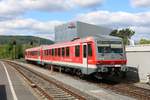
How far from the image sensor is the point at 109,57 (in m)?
23.9

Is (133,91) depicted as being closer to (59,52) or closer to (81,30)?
(59,52)

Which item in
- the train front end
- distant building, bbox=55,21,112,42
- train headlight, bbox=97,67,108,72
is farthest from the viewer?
distant building, bbox=55,21,112,42

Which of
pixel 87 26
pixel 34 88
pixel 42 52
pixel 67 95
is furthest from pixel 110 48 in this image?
pixel 87 26

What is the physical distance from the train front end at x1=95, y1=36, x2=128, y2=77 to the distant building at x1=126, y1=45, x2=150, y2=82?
1146mm

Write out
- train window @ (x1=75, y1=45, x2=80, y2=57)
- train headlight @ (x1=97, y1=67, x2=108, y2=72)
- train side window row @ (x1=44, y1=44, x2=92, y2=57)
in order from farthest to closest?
train window @ (x1=75, y1=45, x2=80, y2=57)
train side window row @ (x1=44, y1=44, x2=92, y2=57)
train headlight @ (x1=97, y1=67, x2=108, y2=72)

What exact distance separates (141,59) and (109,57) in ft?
7.29

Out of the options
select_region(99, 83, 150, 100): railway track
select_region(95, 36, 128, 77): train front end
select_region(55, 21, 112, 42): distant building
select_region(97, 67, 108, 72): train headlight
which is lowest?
select_region(99, 83, 150, 100): railway track

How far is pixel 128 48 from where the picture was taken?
87.9ft

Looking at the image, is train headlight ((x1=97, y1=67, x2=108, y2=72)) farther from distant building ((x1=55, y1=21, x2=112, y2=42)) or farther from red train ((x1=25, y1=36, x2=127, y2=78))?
distant building ((x1=55, y1=21, x2=112, y2=42))

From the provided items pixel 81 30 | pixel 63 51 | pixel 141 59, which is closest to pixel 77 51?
pixel 141 59

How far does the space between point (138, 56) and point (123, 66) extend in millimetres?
1686

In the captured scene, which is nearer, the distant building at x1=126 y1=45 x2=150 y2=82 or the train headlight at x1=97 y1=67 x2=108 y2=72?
the train headlight at x1=97 y1=67 x2=108 y2=72

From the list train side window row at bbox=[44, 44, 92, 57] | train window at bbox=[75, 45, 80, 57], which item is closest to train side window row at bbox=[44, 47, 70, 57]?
train side window row at bbox=[44, 44, 92, 57]

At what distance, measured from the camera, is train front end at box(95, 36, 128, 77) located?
77.3ft
